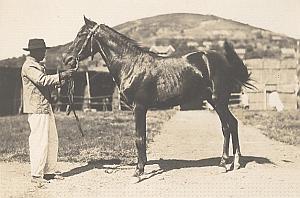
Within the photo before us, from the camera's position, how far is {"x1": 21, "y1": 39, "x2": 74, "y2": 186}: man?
14.7ft

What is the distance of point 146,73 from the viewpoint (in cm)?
466

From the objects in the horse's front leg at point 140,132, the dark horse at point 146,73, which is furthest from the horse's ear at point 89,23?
the horse's front leg at point 140,132

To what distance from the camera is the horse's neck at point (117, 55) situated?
473 centimetres

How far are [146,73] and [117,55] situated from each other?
383 mm

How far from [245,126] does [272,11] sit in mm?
5238

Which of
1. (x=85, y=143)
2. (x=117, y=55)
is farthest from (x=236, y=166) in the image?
(x=85, y=143)

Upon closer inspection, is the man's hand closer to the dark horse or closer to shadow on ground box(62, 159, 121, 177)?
the dark horse

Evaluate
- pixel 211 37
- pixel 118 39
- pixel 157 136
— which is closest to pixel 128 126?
Result: pixel 157 136

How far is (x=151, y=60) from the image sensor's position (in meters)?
4.74

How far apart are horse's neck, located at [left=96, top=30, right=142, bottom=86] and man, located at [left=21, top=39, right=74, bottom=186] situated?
0.49 metres

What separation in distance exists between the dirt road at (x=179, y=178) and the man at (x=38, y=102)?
258 millimetres

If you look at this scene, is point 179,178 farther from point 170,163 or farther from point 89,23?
point 89,23

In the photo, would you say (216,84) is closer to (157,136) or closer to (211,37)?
(157,136)

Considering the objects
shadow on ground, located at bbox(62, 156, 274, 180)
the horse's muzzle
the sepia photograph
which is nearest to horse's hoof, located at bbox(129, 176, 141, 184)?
the sepia photograph
